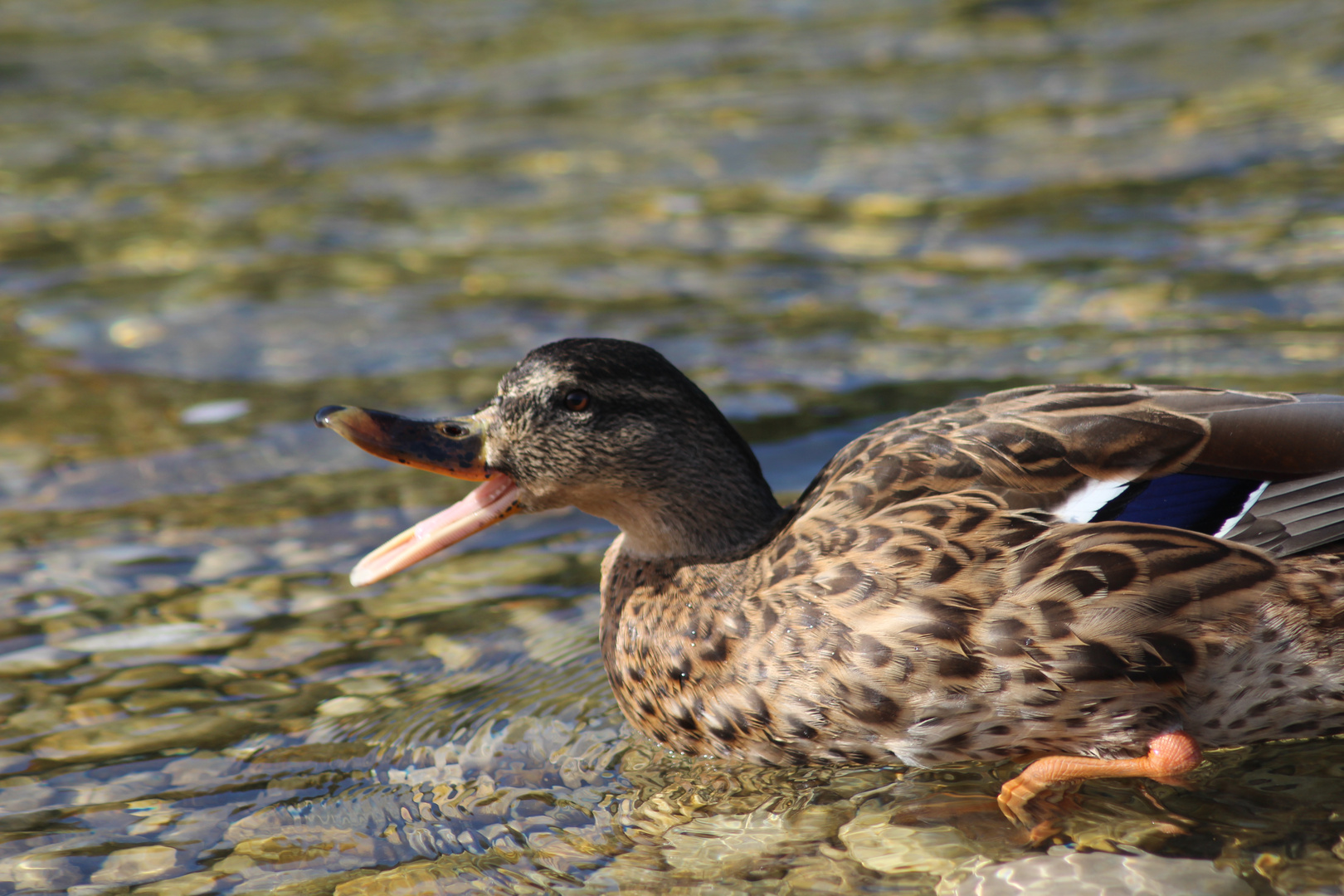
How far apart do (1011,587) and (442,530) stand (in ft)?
6.01

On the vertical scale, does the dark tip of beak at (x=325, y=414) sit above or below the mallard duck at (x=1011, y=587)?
above

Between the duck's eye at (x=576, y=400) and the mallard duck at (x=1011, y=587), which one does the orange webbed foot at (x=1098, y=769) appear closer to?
the mallard duck at (x=1011, y=587)

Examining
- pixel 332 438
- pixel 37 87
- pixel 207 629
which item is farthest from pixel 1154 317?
pixel 37 87

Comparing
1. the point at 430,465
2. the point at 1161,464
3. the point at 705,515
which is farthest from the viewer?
the point at 705,515

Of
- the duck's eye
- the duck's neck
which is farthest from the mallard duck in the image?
the duck's neck

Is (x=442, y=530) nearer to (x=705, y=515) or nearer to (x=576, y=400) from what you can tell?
(x=576, y=400)

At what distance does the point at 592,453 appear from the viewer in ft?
15.9

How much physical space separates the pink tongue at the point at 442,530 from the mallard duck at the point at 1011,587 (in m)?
0.02

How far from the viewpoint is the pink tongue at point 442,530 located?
189 inches

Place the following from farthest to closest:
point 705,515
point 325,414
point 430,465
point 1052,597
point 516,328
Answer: point 516,328 → point 705,515 → point 430,465 → point 325,414 → point 1052,597

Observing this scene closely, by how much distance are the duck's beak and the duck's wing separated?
3.92ft

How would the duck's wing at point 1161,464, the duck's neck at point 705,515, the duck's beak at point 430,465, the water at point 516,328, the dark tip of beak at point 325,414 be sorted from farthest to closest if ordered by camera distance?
the duck's neck at point 705,515
the duck's beak at point 430,465
the dark tip of beak at point 325,414
the water at point 516,328
the duck's wing at point 1161,464

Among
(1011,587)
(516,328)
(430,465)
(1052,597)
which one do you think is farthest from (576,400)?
(516,328)

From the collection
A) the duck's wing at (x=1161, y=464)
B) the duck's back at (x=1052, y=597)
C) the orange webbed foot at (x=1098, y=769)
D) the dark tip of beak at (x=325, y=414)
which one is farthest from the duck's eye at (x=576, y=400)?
the orange webbed foot at (x=1098, y=769)
